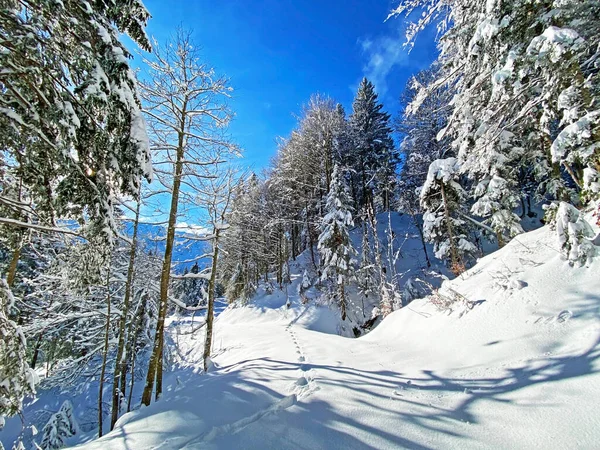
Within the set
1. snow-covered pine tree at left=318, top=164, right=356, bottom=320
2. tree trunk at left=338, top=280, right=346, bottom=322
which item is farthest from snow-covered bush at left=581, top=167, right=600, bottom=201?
tree trunk at left=338, top=280, right=346, bottom=322

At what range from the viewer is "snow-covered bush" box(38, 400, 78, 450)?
891 centimetres

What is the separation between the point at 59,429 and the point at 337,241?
43.6 ft

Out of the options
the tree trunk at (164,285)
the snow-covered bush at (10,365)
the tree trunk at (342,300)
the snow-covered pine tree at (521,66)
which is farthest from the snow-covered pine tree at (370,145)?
the snow-covered bush at (10,365)

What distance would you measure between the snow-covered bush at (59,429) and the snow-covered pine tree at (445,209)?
622 inches

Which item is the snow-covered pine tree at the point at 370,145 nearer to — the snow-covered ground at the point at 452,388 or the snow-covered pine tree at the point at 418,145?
the snow-covered pine tree at the point at 418,145

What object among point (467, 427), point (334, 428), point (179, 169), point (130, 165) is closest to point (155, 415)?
point (334, 428)

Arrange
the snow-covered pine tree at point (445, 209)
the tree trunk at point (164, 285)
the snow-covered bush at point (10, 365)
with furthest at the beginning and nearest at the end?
the snow-covered pine tree at point (445, 209) < the tree trunk at point (164, 285) < the snow-covered bush at point (10, 365)

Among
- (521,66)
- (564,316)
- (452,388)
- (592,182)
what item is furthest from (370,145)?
(452,388)

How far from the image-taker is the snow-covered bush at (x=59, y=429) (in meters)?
8.91

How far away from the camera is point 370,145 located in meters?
23.7

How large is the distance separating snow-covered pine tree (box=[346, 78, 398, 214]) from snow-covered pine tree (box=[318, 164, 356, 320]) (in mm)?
8115

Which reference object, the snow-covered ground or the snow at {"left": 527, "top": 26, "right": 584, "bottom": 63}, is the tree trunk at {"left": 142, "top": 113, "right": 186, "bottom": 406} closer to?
the snow-covered ground

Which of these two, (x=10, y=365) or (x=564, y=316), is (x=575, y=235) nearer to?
(x=564, y=316)

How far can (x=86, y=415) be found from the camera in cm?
1166
